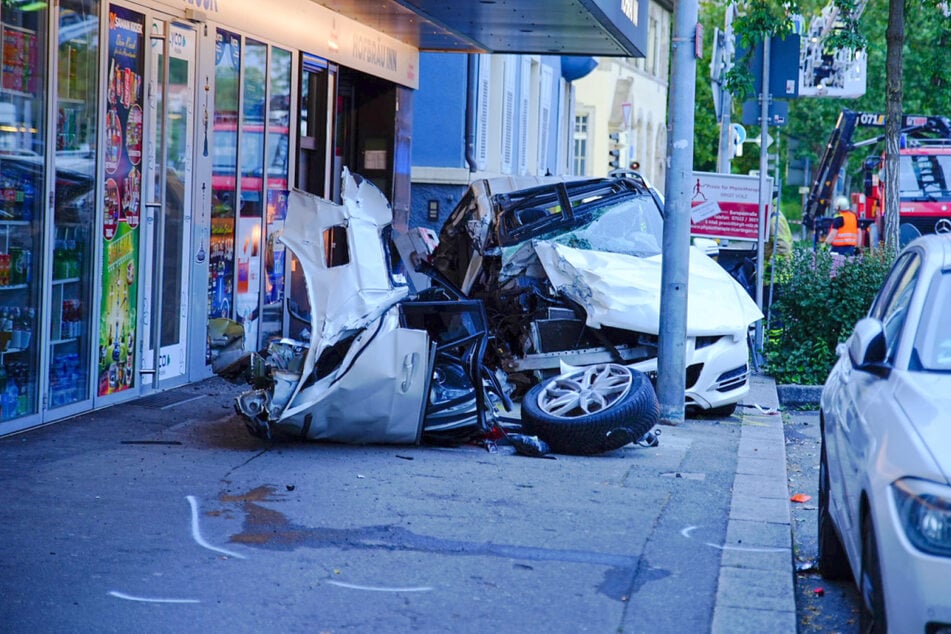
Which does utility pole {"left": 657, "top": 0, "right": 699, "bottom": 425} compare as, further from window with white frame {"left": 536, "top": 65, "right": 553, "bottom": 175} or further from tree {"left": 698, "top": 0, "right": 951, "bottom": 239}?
window with white frame {"left": 536, "top": 65, "right": 553, "bottom": 175}

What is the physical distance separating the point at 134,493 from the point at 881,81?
41.8m

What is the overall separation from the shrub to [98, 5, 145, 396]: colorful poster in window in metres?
6.38

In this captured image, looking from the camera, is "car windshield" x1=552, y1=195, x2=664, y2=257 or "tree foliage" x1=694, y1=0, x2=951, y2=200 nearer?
"car windshield" x1=552, y1=195, x2=664, y2=257

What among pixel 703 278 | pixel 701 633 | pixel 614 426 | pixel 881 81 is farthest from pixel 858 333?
pixel 881 81

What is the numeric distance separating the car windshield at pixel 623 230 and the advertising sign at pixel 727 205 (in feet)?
7.68

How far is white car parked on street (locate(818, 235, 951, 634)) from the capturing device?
390cm

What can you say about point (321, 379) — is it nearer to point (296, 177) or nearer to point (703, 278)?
point (703, 278)

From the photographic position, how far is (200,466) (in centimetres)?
793

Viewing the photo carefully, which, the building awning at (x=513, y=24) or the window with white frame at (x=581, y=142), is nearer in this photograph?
the building awning at (x=513, y=24)

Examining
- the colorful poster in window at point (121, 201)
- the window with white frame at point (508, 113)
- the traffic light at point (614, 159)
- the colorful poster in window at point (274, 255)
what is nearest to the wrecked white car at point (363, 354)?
the colorful poster in window at point (121, 201)

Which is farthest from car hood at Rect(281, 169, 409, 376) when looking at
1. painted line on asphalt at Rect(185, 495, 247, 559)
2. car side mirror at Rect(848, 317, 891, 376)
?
car side mirror at Rect(848, 317, 891, 376)

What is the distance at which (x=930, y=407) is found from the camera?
14.3 feet

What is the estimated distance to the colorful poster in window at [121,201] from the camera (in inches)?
→ 384

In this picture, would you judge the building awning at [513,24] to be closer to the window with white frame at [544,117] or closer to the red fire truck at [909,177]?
the red fire truck at [909,177]
